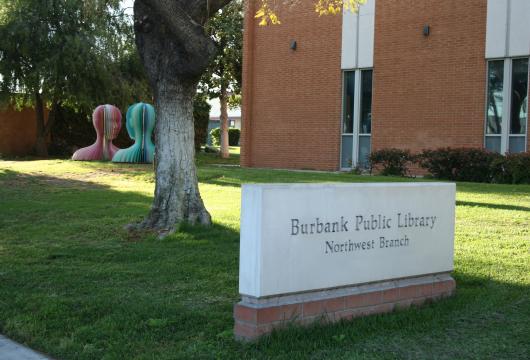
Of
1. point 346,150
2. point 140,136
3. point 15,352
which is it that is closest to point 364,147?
point 346,150

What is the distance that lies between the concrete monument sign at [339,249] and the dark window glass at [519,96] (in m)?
14.8

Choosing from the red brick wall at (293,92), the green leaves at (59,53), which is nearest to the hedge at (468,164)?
the red brick wall at (293,92)

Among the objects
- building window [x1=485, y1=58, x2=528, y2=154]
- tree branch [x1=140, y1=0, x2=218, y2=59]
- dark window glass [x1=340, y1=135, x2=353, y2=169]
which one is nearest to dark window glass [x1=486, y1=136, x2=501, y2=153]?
building window [x1=485, y1=58, x2=528, y2=154]

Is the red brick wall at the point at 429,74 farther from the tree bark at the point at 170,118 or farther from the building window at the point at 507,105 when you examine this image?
the tree bark at the point at 170,118

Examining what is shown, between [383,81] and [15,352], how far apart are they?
61.8ft

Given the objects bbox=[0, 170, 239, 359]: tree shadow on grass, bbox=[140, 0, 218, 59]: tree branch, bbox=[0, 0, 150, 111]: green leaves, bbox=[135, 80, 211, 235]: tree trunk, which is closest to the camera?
bbox=[0, 170, 239, 359]: tree shadow on grass

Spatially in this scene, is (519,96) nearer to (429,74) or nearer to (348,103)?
(429,74)

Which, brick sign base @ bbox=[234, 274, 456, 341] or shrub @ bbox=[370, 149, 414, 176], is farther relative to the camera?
shrub @ bbox=[370, 149, 414, 176]

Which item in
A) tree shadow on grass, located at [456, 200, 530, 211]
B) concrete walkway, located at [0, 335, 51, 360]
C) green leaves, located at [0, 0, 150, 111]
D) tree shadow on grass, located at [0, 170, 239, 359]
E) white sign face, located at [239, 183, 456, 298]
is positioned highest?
green leaves, located at [0, 0, 150, 111]

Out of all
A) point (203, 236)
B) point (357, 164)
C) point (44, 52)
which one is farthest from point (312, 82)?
point (203, 236)

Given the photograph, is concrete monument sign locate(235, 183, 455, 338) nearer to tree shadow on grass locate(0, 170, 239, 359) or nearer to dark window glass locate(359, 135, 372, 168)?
tree shadow on grass locate(0, 170, 239, 359)

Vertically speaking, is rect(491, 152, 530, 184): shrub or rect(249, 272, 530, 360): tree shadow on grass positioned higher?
rect(491, 152, 530, 184): shrub

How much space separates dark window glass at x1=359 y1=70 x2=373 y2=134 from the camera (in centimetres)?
2314

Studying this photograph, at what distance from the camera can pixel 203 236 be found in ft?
29.2
